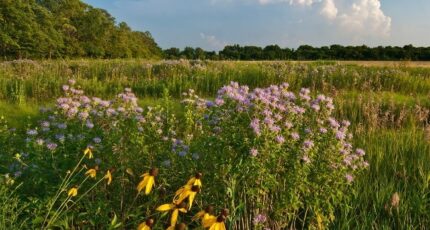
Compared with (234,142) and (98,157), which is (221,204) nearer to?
(234,142)

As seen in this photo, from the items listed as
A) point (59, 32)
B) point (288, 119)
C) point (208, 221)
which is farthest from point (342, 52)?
point (208, 221)

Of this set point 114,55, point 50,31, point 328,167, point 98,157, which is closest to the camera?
point 328,167

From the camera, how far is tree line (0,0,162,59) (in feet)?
108

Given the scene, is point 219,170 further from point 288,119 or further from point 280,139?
point 288,119

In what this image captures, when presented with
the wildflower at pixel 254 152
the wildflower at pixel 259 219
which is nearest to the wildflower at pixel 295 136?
the wildflower at pixel 254 152

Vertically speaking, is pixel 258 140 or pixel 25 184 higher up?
pixel 258 140

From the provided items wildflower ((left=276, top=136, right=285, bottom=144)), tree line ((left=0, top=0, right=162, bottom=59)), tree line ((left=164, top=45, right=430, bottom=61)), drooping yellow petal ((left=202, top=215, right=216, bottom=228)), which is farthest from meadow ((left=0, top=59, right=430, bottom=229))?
tree line ((left=164, top=45, right=430, bottom=61))

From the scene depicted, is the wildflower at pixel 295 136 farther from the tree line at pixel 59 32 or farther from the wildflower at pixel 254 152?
the tree line at pixel 59 32

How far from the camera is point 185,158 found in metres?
3.65

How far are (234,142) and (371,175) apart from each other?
6.55ft

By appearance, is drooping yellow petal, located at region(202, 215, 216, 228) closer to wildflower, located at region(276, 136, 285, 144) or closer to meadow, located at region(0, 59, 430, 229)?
meadow, located at region(0, 59, 430, 229)

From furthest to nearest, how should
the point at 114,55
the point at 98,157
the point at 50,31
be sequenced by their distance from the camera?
the point at 114,55
the point at 50,31
the point at 98,157

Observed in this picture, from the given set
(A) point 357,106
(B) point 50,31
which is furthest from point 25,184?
(B) point 50,31

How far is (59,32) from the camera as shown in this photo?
1591 inches
